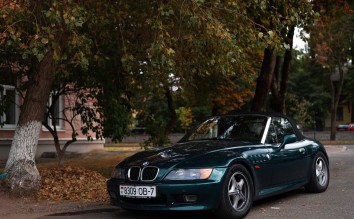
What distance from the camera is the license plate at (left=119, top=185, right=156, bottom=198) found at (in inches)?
233

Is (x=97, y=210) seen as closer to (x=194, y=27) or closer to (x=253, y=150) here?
A: (x=253, y=150)

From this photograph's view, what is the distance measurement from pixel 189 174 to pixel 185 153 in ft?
1.71

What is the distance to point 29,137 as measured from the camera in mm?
8516

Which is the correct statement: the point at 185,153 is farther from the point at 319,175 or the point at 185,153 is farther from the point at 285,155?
the point at 319,175

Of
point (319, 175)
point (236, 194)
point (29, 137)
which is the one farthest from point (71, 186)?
point (319, 175)

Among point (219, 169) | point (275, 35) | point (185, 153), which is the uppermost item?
point (275, 35)

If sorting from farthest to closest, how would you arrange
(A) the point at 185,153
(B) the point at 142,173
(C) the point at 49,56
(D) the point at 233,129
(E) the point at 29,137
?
(C) the point at 49,56, (E) the point at 29,137, (D) the point at 233,129, (A) the point at 185,153, (B) the point at 142,173

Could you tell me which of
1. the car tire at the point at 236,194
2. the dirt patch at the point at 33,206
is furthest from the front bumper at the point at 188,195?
the dirt patch at the point at 33,206

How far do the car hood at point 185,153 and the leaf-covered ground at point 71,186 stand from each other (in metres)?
1.75

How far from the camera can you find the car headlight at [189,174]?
5.89m

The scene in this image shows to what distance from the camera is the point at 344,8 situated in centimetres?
1438

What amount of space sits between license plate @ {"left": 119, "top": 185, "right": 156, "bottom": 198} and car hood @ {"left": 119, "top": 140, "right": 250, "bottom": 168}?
1.04ft

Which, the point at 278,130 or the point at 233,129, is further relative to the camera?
the point at 278,130

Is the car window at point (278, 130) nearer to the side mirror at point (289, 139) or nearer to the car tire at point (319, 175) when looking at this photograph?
the side mirror at point (289, 139)
